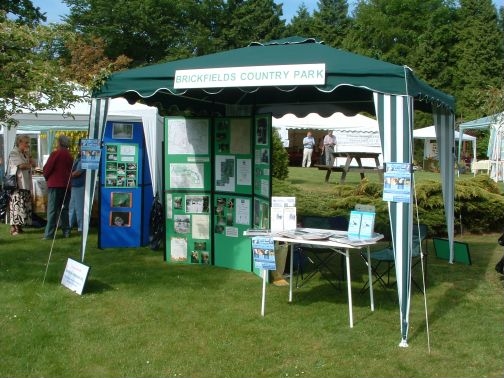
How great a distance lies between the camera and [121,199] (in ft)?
30.2

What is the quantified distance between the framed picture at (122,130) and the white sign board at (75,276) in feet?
8.86

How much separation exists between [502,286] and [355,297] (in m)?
1.95

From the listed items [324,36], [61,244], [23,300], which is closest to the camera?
[23,300]

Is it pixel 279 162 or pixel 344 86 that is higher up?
pixel 344 86

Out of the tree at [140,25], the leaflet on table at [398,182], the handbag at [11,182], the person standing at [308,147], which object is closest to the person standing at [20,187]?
the handbag at [11,182]

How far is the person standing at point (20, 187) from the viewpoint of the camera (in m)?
10.4

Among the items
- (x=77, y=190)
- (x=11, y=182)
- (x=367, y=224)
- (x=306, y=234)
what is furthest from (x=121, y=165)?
(x=367, y=224)

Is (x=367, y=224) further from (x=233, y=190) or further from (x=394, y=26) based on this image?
(x=394, y=26)

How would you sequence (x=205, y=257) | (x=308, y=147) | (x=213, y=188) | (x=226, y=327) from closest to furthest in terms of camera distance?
(x=226, y=327)
(x=213, y=188)
(x=205, y=257)
(x=308, y=147)

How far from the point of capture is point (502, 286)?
7301 mm

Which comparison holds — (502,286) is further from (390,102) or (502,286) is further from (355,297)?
(390,102)

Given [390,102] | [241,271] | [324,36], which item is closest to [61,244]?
[241,271]

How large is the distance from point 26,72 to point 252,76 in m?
2.95

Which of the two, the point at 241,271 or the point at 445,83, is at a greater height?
the point at 445,83
